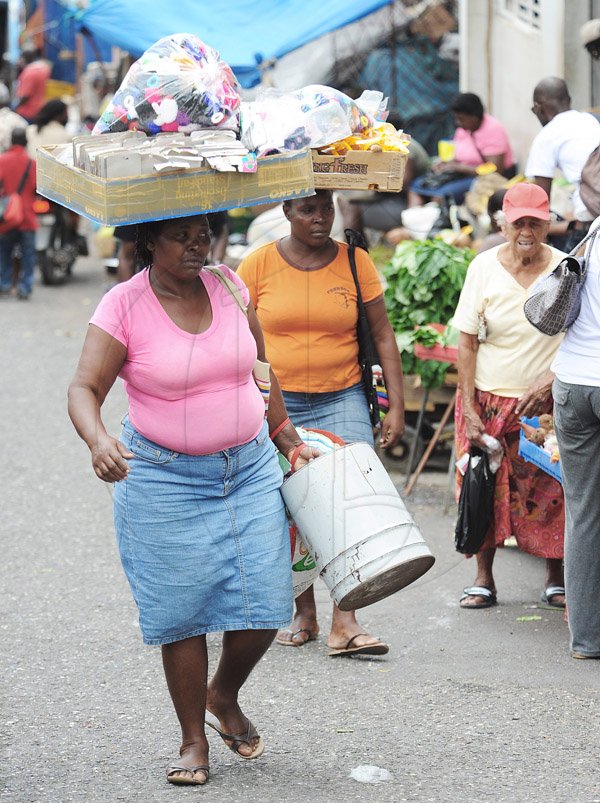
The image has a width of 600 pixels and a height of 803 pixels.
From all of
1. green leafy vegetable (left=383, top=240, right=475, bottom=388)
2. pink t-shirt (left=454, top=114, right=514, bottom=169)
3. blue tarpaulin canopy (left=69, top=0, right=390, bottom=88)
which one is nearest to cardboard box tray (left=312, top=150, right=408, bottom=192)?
green leafy vegetable (left=383, top=240, right=475, bottom=388)

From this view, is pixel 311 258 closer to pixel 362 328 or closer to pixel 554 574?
pixel 362 328

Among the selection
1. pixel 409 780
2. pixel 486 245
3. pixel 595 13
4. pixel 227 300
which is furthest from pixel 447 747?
pixel 595 13

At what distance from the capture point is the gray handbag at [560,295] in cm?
464

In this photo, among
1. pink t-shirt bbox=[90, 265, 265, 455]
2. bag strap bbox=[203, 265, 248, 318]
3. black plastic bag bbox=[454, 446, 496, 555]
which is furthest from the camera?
black plastic bag bbox=[454, 446, 496, 555]

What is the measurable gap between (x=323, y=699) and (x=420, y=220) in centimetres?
620

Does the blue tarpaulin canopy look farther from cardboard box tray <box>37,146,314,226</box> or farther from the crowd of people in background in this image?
cardboard box tray <box>37,146,314,226</box>

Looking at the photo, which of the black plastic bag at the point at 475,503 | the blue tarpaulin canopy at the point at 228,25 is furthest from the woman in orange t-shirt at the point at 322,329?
the blue tarpaulin canopy at the point at 228,25

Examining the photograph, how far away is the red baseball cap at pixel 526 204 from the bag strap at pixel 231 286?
1.59 m

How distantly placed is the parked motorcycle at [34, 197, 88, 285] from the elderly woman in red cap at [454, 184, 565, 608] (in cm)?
1013

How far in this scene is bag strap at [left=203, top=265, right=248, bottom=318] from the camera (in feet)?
13.4

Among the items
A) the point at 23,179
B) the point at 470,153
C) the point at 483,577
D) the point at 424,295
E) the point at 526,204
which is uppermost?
the point at 23,179

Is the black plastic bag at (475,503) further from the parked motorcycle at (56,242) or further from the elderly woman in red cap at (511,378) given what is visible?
the parked motorcycle at (56,242)

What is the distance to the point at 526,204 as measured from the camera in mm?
5238

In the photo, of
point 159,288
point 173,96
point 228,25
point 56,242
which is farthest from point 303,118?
point 56,242
